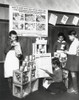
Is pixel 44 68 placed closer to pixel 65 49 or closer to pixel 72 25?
pixel 65 49

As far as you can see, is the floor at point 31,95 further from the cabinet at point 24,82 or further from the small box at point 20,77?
the small box at point 20,77

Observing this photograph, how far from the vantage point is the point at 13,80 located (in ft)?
14.8

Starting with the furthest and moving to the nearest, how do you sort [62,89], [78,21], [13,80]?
[78,21] < [62,89] < [13,80]

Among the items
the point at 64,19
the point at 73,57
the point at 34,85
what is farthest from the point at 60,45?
the point at 34,85

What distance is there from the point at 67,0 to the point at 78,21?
599 mm

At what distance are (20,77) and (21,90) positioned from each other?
10.1 inches

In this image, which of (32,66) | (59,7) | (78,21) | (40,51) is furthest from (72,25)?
(32,66)

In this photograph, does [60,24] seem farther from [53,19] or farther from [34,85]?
[34,85]

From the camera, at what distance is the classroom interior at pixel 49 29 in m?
4.48

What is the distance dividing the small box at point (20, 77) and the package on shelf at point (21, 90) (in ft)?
0.29

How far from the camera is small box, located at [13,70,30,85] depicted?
171 inches

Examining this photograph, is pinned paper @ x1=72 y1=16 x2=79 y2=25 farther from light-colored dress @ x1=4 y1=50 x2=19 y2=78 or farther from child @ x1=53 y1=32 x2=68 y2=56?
light-colored dress @ x1=4 y1=50 x2=19 y2=78

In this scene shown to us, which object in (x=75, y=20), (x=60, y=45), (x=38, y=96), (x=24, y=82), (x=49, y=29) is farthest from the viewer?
(x=75, y=20)

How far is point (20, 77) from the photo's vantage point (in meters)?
4.36
